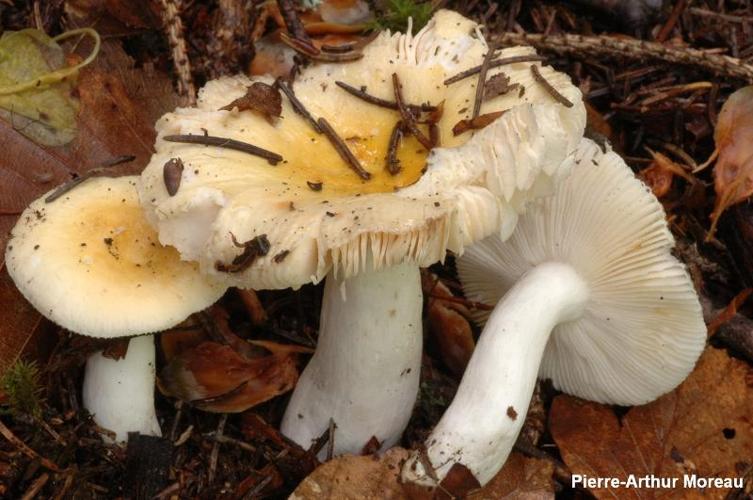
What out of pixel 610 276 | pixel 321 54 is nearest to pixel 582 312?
pixel 610 276

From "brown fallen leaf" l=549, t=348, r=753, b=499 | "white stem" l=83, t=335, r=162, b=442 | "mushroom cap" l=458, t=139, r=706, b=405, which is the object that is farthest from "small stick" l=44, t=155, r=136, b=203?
"brown fallen leaf" l=549, t=348, r=753, b=499

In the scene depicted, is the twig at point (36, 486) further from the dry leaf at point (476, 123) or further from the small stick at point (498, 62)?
the small stick at point (498, 62)

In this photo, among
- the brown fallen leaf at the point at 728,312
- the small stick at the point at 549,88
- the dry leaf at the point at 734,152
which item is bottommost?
the brown fallen leaf at the point at 728,312

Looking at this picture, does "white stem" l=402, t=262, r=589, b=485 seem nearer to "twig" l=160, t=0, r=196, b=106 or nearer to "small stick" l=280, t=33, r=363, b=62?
"small stick" l=280, t=33, r=363, b=62

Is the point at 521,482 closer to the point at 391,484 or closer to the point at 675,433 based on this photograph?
the point at 391,484

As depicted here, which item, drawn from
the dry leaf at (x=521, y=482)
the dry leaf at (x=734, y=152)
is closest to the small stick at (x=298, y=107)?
the dry leaf at (x=521, y=482)

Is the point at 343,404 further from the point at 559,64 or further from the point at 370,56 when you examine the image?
the point at 559,64

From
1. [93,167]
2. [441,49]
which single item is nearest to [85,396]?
[93,167]
